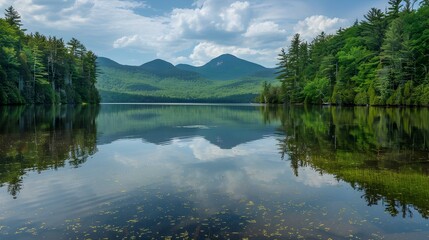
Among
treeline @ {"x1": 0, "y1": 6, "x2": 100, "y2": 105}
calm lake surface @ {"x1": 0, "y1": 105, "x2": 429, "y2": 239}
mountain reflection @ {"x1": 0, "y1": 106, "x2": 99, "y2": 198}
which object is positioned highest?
treeline @ {"x1": 0, "y1": 6, "x2": 100, "y2": 105}

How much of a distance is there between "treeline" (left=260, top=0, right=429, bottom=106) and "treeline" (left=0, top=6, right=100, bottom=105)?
215ft

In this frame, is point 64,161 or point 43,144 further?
point 43,144

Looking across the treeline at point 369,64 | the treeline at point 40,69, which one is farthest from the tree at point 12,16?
the treeline at point 369,64

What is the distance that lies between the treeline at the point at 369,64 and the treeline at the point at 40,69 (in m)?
65.5

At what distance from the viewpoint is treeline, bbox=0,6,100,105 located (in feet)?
234

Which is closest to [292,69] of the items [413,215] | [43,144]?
[43,144]

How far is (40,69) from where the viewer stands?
288 ft

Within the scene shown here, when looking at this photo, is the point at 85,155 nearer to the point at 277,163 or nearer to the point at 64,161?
the point at 64,161

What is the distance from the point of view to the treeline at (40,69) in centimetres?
7144

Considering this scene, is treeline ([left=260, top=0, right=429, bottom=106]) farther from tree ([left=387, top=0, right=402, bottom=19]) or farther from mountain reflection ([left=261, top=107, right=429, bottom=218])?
mountain reflection ([left=261, top=107, right=429, bottom=218])

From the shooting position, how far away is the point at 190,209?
30.9ft

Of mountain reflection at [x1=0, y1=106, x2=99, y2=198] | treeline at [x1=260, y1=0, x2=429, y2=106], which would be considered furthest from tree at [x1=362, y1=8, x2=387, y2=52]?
mountain reflection at [x1=0, y1=106, x2=99, y2=198]

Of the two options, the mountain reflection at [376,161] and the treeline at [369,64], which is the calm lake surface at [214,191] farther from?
the treeline at [369,64]

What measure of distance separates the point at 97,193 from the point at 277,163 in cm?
840
